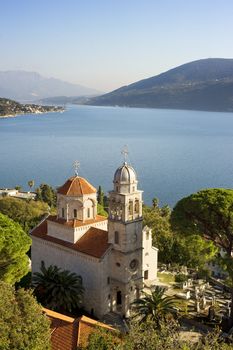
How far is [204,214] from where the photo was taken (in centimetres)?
2617

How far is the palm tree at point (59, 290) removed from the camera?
87.8 feet

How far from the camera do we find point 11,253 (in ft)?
86.8

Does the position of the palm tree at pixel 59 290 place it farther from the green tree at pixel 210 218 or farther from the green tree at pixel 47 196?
the green tree at pixel 47 196

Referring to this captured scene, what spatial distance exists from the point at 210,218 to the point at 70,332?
34.9ft

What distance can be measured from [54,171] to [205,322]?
253 feet

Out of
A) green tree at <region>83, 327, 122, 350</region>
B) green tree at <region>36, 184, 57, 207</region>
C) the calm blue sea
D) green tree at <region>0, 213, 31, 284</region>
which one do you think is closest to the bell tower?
green tree at <region>0, 213, 31, 284</region>

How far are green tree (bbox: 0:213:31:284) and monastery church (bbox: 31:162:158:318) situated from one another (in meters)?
3.27

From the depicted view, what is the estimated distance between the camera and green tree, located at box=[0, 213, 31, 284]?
26.2 m

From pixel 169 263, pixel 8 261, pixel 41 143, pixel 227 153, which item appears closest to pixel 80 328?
pixel 8 261

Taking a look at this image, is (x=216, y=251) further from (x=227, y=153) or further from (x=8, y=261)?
(x=227, y=153)

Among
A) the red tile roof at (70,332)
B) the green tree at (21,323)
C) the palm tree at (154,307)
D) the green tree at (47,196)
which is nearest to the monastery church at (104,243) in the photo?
the palm tree at (154,307)

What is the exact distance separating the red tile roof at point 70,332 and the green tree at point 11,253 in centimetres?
584

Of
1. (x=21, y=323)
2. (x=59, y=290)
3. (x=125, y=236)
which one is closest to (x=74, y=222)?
(x=125, y=236)

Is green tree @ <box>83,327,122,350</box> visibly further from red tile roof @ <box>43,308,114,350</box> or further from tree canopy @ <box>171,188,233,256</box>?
tree canopy @ <box>171,188,233,256</box>
